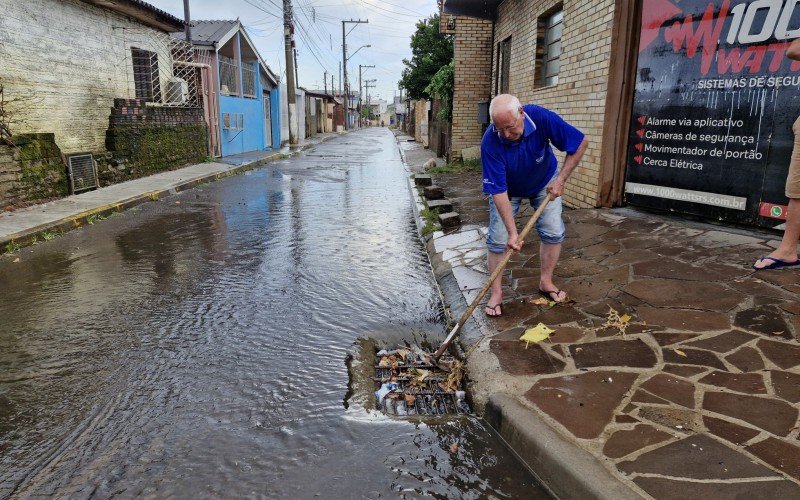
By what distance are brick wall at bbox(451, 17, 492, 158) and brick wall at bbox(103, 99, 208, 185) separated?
782 cm

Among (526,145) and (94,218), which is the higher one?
(526,145)

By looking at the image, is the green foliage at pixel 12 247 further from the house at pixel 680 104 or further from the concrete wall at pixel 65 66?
the house at pixel 680 104

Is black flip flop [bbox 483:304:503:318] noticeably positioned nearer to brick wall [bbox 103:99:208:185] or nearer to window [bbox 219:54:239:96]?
brick wall [bbox 103:99:208:185]

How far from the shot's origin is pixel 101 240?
718 centimetres

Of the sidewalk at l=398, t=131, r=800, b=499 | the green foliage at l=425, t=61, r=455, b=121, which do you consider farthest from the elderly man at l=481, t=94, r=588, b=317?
the green foliage at l=425, t=61, r=455, b=121

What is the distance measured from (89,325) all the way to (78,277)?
1.60 meters

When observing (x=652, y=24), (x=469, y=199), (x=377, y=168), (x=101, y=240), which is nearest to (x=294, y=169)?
(x=377, y=168)

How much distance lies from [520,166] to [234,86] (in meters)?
19.9

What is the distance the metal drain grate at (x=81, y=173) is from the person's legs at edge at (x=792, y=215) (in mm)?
10886

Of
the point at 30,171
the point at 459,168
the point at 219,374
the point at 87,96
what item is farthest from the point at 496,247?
the point at 87,96

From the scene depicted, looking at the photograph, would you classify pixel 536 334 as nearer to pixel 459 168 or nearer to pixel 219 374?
pixel 219 374

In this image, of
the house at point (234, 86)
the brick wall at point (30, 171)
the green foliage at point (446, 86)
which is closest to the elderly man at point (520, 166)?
the brick wall at point (30, 171)

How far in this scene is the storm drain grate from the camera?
3.19 meters

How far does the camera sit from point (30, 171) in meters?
9.02
